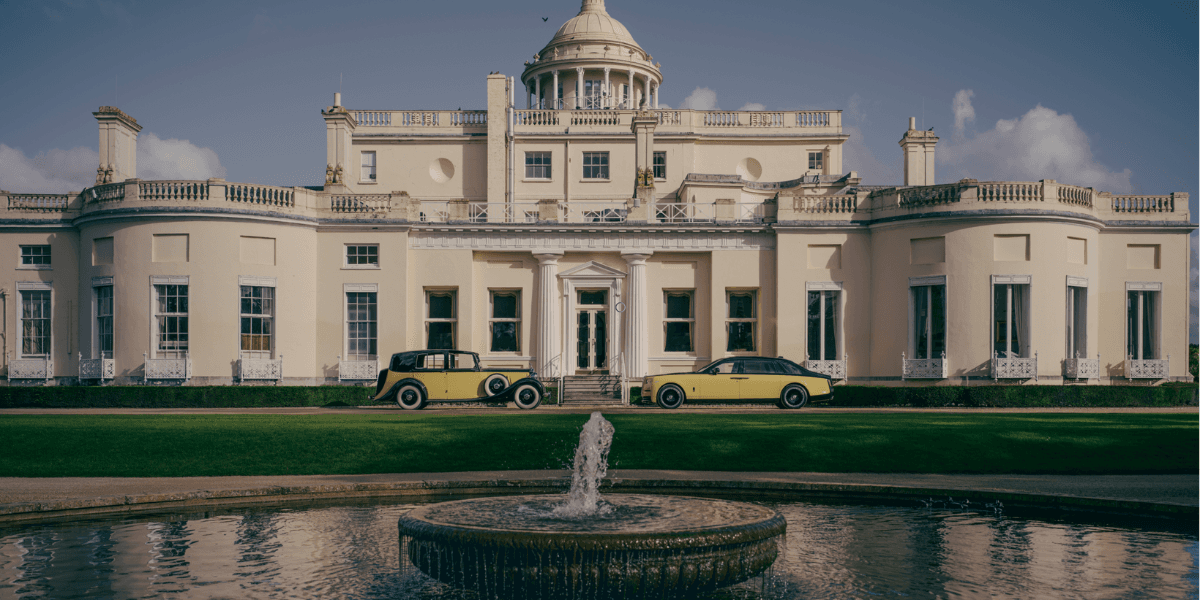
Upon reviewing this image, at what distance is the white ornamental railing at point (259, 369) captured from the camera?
31359 millimetres

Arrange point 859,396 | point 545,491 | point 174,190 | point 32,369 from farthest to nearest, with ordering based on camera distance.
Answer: point 32,369 → point 174,190 → point 859,396 → point 545,491

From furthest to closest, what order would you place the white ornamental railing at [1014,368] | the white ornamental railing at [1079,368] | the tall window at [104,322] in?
the tall window at [104,322], the white ornamental railing at [1079,368], the white ornamental railing at [1014,368]

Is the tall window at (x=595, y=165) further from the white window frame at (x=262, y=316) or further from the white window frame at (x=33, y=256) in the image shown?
the white window frame at (x=33, y=256)

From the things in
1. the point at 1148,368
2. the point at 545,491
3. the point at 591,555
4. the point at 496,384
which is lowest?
the point at 545,491

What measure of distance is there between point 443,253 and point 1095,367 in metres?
22.8

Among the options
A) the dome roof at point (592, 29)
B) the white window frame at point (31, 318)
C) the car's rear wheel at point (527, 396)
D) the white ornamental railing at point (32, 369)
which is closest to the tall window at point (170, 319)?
the white ornamental railing at point (32, 369)

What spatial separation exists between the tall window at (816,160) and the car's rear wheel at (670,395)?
2171 centimetres

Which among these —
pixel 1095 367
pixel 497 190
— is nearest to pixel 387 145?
pixel 497 190

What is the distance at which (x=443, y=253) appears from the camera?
34.4 m

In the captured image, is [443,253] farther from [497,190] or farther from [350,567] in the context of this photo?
[350,567]

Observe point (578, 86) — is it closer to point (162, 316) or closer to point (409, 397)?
point (162, 316)

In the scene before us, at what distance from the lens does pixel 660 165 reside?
44.0 metres

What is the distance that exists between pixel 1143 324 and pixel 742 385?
16.7 metres

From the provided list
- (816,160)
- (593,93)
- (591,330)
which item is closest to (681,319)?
(591,330)
